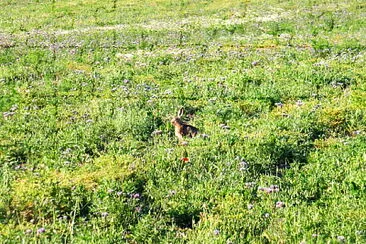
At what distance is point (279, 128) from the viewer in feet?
32.2

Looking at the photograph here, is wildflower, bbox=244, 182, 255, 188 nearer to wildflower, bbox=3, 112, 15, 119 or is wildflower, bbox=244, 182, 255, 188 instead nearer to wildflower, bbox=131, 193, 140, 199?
wildflower, bbox=131, 193, 140, 199

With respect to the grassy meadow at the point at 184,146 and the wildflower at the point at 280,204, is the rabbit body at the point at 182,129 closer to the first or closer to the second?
the grassy meadow at the point at 184,146

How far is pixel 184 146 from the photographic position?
9.12 meters

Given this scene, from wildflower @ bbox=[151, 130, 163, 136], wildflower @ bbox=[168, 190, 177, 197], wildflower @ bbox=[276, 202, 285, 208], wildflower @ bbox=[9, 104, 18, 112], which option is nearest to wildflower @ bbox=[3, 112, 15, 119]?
wildflower @ bbox=[9, 104, 18, 112]

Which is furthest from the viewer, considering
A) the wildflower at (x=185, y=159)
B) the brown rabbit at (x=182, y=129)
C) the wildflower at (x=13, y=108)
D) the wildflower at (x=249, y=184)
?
the wildflower at (x=13, y=108)

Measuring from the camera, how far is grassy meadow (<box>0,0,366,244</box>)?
6.46 metres

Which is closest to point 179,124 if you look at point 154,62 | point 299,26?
point 154,62

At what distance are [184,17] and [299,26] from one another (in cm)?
1194

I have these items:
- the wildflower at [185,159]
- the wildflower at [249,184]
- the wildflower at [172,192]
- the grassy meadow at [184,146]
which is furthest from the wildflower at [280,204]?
the wildflower at [185,159]

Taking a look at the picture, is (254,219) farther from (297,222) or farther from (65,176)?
(65,176)

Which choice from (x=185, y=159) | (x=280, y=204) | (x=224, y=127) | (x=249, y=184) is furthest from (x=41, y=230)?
(x=224, y=127)

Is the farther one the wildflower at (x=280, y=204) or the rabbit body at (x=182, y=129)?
the rabbit body at (x=182, y=129)

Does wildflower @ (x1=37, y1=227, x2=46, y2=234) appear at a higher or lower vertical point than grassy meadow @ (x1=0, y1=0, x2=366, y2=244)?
higher

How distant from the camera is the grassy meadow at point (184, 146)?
21.2ft
